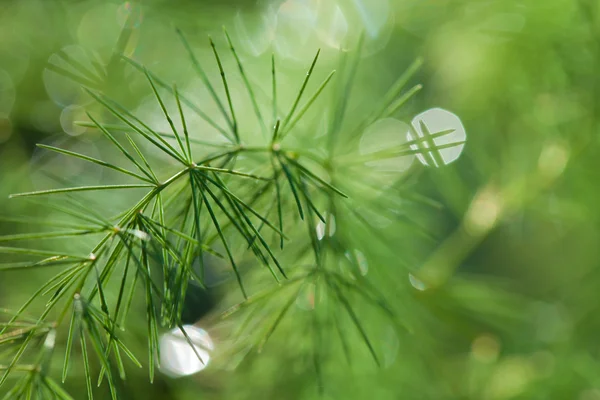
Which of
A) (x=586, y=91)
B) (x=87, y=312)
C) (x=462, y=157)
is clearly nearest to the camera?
(x=87, y=312)

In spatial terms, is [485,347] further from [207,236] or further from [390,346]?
[207,236]

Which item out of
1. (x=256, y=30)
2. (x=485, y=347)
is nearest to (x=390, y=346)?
(x=485, y=347)

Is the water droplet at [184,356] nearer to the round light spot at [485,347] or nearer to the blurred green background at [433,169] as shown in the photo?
the blurred green background at [433,169]

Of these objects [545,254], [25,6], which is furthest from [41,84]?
[545,254]

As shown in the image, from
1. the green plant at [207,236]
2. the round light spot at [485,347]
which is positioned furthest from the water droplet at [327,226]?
the round light spot at [485,347]

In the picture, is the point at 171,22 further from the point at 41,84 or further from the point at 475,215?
the point at 475,215
